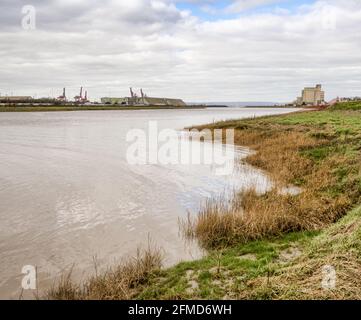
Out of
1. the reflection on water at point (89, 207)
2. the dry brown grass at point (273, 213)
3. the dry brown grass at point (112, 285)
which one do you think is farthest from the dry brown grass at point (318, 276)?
the reflection on water at point (89, 207)

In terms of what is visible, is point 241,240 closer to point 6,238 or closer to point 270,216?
point 270,216

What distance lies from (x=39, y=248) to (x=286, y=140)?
20823 mm

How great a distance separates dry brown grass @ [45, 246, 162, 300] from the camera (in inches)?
299

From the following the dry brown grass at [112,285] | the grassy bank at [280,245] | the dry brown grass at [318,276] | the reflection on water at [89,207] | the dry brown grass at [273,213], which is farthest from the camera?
the dry brown grass at [273,213]

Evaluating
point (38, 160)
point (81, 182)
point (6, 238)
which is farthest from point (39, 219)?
point (38, 160)

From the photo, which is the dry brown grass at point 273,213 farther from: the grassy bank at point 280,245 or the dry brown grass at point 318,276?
the dry brown grass at point 318,276

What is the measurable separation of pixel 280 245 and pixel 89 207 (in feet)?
26.1

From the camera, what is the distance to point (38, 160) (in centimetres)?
2719

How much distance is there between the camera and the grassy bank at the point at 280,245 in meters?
7.15

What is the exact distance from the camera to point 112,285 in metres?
7.76

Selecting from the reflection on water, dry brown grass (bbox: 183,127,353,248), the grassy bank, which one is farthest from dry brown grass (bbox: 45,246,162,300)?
dry brown grass (bbox: 183,127,353,248)

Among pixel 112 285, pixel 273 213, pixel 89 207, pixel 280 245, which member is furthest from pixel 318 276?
pixel 89 207

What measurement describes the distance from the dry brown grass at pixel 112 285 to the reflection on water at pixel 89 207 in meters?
0.90

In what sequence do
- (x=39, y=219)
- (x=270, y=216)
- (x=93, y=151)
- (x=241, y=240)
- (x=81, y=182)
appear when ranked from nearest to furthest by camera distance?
(x=241, y=240) < (x=270, y=216) < (x=39, y=219) < (x=81, y=182) < (x=93, y=151)
